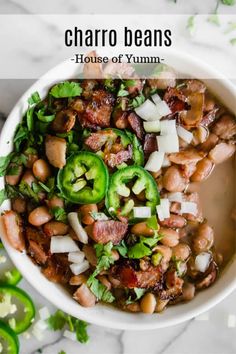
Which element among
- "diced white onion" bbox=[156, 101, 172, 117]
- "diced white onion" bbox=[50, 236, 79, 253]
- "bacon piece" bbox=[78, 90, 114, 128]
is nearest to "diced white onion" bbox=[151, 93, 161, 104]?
"diced white onion" bbox=[156, 101, 172, 117]

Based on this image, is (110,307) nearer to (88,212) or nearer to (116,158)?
(88,212)

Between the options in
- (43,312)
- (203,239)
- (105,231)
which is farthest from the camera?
(43,312)

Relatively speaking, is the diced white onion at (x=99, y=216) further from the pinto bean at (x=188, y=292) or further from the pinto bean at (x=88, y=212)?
the pinto bean at (x=188, y=292)

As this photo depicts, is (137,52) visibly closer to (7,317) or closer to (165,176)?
(165,176)

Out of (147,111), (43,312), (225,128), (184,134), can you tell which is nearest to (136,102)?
(147,111)

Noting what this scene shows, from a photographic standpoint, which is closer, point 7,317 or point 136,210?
point 136,210

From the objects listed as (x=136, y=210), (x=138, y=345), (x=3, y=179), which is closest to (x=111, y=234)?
(x=136, y=210)

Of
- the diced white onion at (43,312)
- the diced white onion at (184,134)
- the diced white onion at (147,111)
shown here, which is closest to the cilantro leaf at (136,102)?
the diced white onion at (147,111)

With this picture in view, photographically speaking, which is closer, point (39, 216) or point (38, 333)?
point (39, 216)
